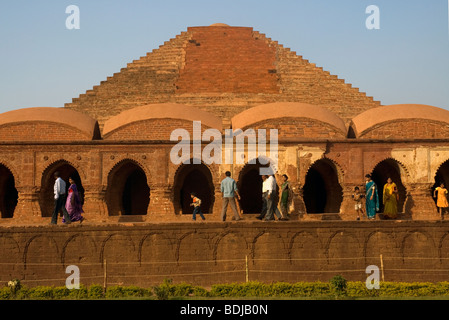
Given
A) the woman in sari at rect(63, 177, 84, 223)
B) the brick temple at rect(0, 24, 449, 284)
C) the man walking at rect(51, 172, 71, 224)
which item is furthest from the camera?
the woman in sari at rect(63, 177, 84, 223)

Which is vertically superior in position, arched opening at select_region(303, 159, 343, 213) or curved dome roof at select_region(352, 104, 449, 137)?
curved dome roof at select_region(352, 104, 449, 137)

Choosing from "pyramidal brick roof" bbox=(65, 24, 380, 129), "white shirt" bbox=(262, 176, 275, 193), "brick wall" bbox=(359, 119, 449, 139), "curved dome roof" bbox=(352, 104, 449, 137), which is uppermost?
"pyramidal brick roof" bbox=(65, 24, 380, 129)

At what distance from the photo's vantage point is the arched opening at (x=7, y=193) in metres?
22.5

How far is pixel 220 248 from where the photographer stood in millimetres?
16875

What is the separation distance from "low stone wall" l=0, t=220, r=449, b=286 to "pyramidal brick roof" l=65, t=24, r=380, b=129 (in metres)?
9.47

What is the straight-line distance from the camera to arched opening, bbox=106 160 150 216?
70.3 feet


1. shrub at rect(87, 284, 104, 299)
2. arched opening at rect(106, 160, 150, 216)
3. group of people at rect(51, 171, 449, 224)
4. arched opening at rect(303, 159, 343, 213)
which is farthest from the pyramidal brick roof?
shrub at rect(87, 284, 104, 299)

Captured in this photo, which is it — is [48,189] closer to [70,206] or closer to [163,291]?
[70,206]

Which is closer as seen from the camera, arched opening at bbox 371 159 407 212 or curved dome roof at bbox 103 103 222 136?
curved dome roof at bbox 103 103 222 136

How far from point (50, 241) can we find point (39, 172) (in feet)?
14.4

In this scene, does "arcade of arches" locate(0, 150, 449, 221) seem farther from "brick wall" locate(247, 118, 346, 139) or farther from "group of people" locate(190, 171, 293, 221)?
"group of people" locate(190, 171, 293, 221)

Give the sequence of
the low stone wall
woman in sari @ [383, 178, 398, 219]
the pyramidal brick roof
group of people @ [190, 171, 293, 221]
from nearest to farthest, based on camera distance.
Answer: the low stone wall < group of people @ [190, 171, 293, 221] < woman in sari @ [383, 178, 398, 219] < the pyramidal brick roof

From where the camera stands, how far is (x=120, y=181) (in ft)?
73.1
